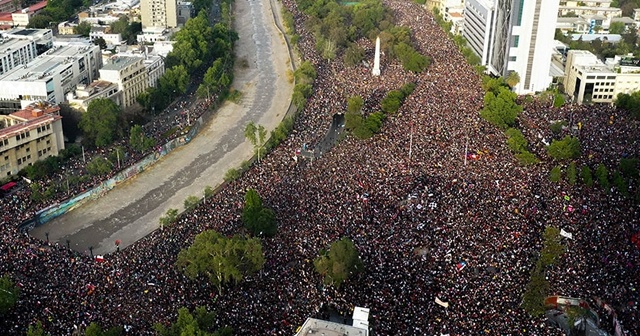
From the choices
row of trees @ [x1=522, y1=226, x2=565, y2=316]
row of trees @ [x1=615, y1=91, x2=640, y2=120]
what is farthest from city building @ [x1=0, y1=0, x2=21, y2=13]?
row of trees @ [x1=522, y1=226, x2=565, y2=316]

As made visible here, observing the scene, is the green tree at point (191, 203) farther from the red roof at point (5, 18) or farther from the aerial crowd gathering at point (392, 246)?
the red roof at point (5, 18)

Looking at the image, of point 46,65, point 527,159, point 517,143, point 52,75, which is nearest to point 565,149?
point 527,159

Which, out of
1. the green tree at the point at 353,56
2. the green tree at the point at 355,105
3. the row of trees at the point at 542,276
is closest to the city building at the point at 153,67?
the green tree at the point at 353,56

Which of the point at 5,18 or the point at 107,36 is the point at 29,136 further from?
the point at 5,18

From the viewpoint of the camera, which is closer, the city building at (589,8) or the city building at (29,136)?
the city building at (29,136)

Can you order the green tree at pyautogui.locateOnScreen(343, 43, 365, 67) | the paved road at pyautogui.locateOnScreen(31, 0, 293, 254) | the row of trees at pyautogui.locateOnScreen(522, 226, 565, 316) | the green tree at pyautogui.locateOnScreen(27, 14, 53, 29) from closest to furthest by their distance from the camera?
the row of trees at pyautogui.locateOnScreen(522, 226, 565, 316)
the paved road at pyautogui.locateOnScreen(31, 0, 293, 254)
the green tree at pyautogui.locateOnScreen(343, 43, 365, 67)
the green tree at pyautogui.locateOnScreen(27, 14, 53, 29)

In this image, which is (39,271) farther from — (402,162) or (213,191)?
(402,162)

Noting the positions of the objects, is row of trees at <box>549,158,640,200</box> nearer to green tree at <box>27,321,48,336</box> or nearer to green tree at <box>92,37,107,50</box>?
green tree at <box>27,321,48,336</box>
